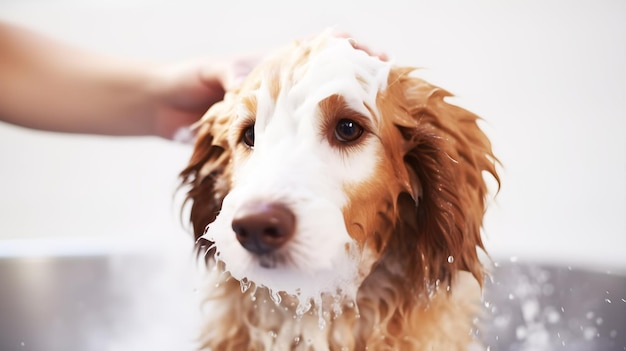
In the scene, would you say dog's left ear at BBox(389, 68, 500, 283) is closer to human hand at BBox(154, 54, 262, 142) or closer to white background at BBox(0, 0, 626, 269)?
white background at BBox(0, 0, 626, 269)

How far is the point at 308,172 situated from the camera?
17.5 inches

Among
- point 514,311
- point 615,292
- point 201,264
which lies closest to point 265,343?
point 201,264

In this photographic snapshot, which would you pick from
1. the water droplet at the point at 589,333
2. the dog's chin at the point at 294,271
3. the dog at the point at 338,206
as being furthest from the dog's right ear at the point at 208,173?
the water droplet at the point at 589,333

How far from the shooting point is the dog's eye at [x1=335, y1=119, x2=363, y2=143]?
1.54 ft

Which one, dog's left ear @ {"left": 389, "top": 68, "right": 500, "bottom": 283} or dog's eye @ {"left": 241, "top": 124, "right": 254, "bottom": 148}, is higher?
dog's eye @ {"left": 241, "top": 124, "right": 254, "bottom": 148}

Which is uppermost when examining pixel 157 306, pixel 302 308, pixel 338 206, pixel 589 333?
pixel 338 206

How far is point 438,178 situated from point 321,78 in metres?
0.13

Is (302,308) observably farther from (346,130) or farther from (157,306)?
(157,306)

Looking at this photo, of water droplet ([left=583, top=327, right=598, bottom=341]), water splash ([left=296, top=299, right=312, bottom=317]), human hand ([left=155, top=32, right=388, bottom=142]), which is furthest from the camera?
water droplet ([left=583, top=327, right=598, bottom=341])

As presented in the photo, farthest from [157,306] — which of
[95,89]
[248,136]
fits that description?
[248,136]

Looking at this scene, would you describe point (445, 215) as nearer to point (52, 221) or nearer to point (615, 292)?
point (615, 292)

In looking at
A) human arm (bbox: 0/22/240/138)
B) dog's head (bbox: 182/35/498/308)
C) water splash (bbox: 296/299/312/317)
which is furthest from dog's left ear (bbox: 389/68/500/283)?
human arm (bbox: 0/22/240/138)

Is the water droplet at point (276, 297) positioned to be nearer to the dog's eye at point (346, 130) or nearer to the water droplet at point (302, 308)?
the water droplet at point (302, 308)

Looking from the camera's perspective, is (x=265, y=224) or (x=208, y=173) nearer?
(x=265, y=224)
